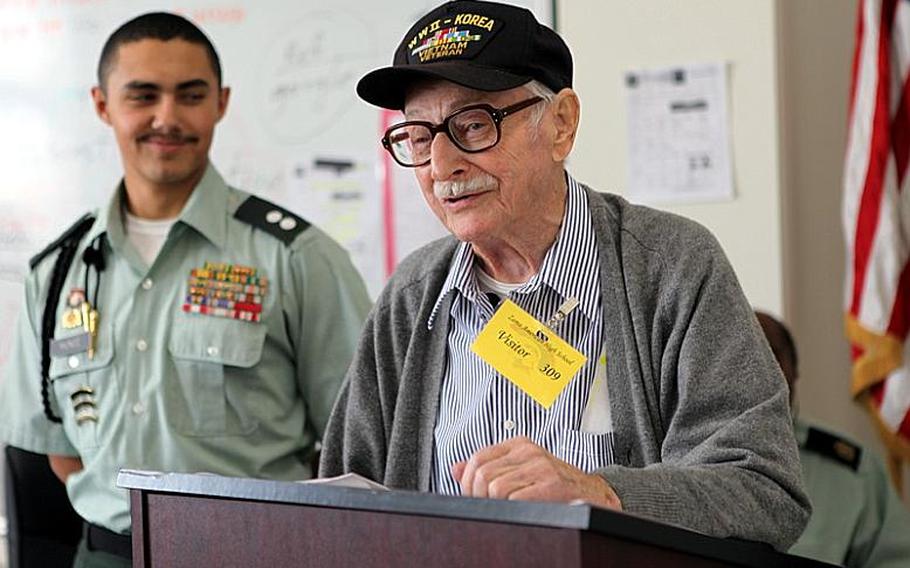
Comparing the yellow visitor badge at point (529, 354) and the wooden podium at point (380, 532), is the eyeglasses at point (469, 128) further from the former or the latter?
the wooden podium at point (380, 532)

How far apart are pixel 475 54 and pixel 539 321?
1.15 feet

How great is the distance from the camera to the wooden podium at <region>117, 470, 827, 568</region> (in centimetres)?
114

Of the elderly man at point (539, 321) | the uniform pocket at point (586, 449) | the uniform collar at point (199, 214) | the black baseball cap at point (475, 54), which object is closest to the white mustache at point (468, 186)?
A: the elderly man at point (539, 321)

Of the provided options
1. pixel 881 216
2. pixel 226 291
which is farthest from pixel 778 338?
pixel 226 291

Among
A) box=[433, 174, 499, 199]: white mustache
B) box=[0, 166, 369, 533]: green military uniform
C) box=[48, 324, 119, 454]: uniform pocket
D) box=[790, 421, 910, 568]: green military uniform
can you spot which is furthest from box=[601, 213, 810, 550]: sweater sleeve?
box=[48, 324, 119, 454]: uniform pocket

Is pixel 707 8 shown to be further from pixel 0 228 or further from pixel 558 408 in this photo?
pixel 0 228

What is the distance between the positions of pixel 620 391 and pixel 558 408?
9 centimetres

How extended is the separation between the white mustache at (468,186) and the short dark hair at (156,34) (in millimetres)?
1147

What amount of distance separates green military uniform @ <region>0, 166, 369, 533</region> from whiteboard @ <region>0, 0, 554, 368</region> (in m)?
0.97

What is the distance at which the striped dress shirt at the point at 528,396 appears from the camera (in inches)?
66.6

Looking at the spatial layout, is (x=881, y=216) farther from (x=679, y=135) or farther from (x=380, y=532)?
(x=380, y=532)

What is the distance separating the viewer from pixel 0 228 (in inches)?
165

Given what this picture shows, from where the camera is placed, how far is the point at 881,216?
120 inches

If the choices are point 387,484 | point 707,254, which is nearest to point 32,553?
point 387,484
